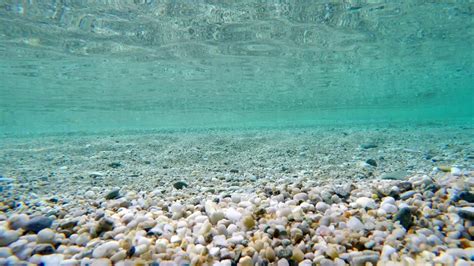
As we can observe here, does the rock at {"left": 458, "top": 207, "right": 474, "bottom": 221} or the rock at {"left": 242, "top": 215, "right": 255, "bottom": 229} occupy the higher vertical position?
the rock at {"left": 458, "top": 207, "right": 474, "bottom": 221}

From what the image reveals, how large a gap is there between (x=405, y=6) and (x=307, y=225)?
14314mm

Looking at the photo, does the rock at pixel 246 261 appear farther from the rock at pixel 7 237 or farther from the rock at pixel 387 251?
the rock at pixel 7 237

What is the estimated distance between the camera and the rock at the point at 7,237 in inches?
78.4

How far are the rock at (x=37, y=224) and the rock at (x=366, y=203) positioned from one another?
9.71 feet

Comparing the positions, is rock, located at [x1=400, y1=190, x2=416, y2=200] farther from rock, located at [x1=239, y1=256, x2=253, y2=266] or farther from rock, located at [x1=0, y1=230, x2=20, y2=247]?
rock, located at [x1=0, y1=230, x2=20, y2=247]

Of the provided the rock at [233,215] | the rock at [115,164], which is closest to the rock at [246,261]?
the rock at [233,215]

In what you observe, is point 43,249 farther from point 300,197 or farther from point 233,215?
point 300,197

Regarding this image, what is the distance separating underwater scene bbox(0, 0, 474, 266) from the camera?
2021mm

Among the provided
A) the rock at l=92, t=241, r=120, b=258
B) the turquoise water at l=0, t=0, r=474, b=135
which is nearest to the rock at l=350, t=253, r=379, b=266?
the rock at l=92, t=241, r=120, b=258

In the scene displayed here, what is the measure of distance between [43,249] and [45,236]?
0.16 metres

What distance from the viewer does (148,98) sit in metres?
35.2

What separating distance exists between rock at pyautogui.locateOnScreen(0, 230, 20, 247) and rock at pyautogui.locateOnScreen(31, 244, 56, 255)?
0.85ft

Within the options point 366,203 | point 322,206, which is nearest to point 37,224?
point 322,206

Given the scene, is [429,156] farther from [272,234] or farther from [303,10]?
[303,10]
